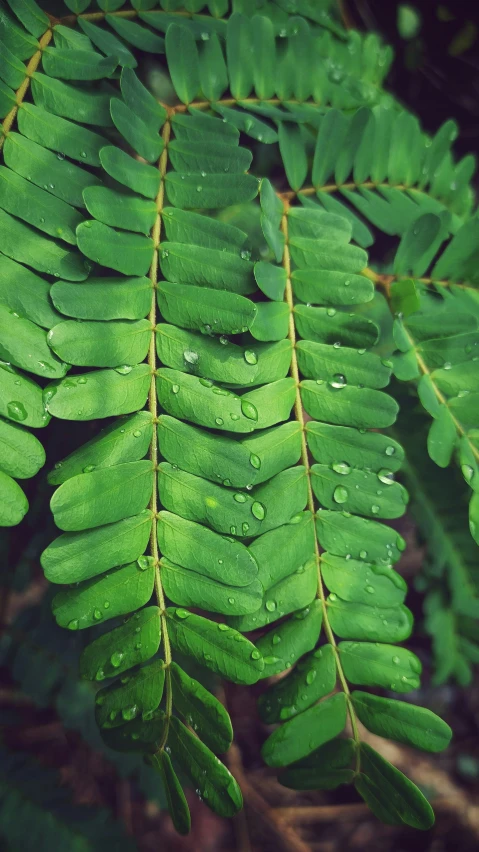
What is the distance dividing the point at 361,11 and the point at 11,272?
7.06 feet

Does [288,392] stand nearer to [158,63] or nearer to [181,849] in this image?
[158,63]

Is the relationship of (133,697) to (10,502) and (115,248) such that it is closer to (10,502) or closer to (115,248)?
(10,502)

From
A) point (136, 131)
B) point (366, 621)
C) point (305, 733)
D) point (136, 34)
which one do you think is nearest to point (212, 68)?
point (136, 34)

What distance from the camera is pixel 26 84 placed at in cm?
104

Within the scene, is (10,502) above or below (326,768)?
above

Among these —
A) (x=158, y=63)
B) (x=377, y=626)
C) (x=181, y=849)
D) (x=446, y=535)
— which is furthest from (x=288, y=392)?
(x=181, y=849)

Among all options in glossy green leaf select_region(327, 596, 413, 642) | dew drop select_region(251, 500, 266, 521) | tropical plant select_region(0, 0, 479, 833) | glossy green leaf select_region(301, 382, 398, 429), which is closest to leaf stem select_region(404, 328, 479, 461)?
tropical plant select_region(0, 0, 479, 833)

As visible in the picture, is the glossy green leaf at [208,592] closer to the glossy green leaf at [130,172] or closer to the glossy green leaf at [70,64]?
the glossy green leaf at [130,172]

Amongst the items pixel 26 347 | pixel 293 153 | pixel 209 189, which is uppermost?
pixel 293 153

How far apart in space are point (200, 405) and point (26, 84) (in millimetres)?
717

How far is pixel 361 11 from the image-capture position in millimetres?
2227

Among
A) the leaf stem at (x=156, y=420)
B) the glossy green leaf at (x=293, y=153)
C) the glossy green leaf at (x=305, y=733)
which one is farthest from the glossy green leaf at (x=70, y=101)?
the glossy green leaf at (x=305, y=733)

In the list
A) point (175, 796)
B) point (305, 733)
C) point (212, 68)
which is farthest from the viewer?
point (212, 68)

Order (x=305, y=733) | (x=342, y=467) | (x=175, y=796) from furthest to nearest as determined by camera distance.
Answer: (x=342, y=467)
(x=305, y=733)
(x=175, y=796)
